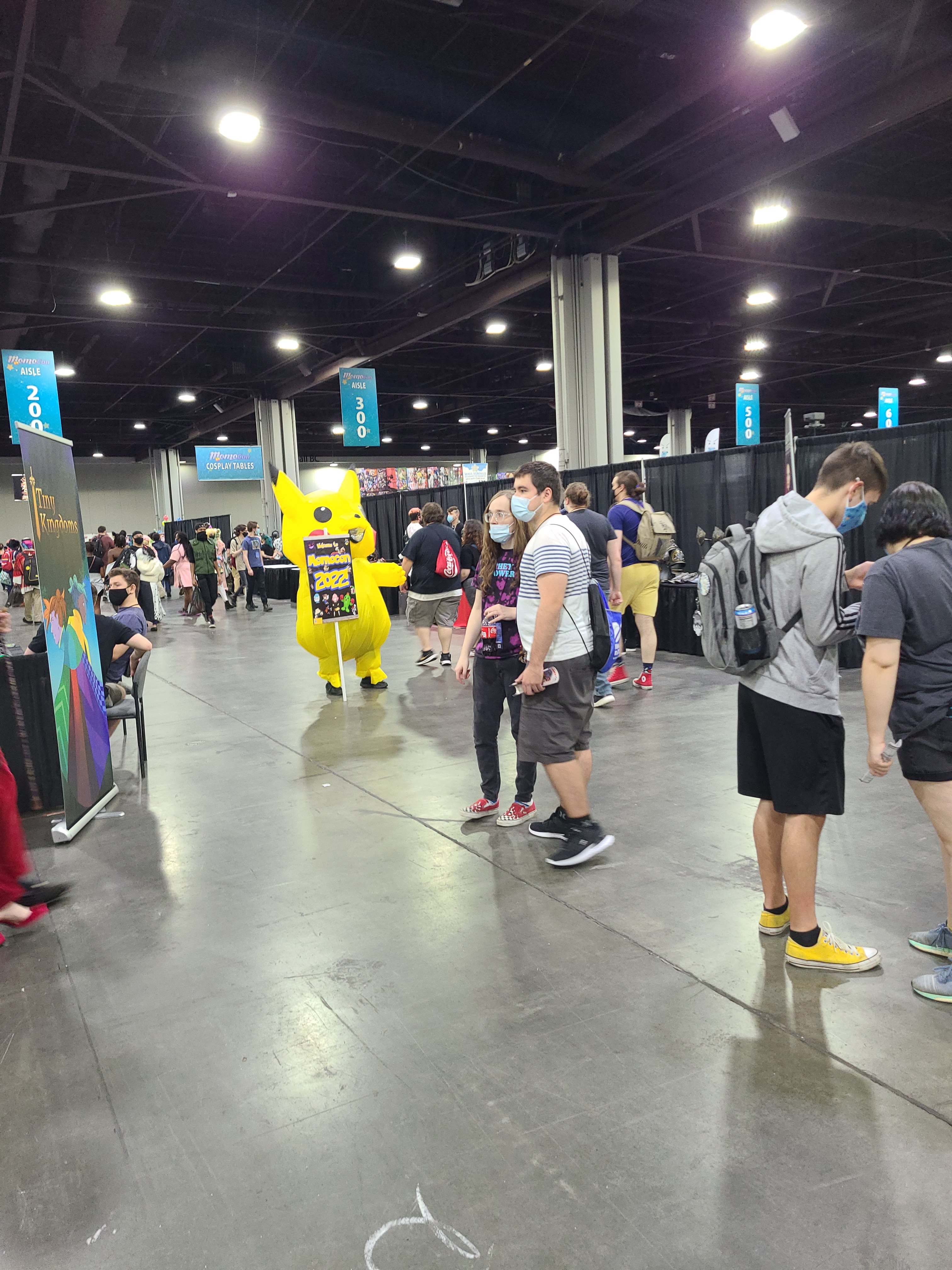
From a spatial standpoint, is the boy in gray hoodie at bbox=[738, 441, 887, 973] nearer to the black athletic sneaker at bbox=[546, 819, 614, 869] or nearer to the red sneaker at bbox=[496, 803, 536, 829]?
the black athletic sneaker at bbox=[546, 819, 614, 869]

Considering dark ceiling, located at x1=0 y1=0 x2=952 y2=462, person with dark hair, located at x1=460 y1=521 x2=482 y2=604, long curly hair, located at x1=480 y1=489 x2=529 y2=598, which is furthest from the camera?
person with dark hair, located at x1=460 y1=521 x2=482 y2=604

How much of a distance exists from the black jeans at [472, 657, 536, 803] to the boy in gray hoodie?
5.32 feet

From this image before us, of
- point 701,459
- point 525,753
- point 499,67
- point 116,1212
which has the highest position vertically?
point 499,67

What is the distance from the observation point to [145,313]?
14789 mm

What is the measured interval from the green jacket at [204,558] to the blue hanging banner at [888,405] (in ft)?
48.8

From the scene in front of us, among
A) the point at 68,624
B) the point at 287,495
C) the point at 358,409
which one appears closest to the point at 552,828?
the point at 68,624

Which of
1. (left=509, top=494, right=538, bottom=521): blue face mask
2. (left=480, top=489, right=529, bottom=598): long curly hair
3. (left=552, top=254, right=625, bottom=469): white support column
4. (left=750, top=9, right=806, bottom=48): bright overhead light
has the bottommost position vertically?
(left=480, top=489, right=529, bottom=598): long curly hair

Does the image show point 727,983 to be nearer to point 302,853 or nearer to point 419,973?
point 419,973

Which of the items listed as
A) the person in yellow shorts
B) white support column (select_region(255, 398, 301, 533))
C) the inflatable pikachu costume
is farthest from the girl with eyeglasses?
white support column (select_region(255, 398, 301, 533))

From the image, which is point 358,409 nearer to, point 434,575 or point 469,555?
point 469,555

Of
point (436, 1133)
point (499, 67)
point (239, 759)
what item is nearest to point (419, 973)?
point (436, 1133)

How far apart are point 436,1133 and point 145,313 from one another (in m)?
15.2

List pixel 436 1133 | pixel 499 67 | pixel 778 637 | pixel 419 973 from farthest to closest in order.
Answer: pixel 499 67 < pixel 419 973 < pixel 778 637 < pixel 436 1133

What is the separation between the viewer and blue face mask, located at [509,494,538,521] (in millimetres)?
3830
